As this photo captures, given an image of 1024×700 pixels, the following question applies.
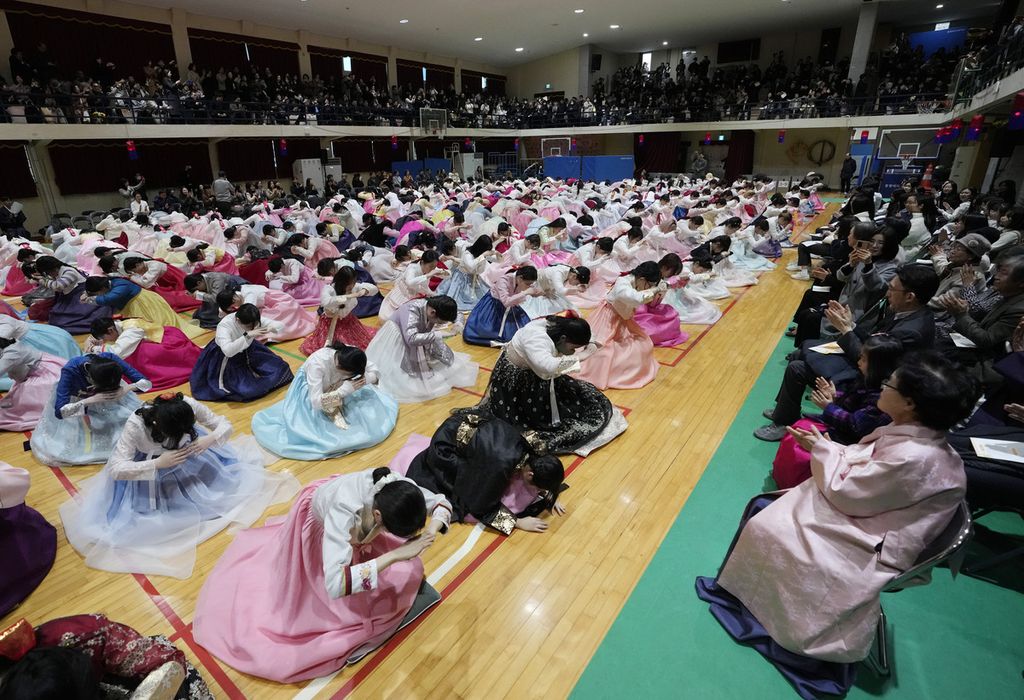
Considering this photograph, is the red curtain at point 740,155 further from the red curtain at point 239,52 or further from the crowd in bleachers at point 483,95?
the red curtain at point 239,52

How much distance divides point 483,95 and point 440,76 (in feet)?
10.3

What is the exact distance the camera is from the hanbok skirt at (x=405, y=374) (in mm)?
5078

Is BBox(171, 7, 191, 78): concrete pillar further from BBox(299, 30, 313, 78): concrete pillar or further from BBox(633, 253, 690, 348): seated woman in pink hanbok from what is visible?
BBox(633, 253, 690, 348): seated woman in pink hanbok

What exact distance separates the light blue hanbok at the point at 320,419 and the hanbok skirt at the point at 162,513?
565 millimetres

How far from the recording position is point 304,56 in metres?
20.1

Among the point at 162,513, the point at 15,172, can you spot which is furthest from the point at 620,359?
the point at 15,172

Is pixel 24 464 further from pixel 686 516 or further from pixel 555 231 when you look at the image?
pixel 555 231

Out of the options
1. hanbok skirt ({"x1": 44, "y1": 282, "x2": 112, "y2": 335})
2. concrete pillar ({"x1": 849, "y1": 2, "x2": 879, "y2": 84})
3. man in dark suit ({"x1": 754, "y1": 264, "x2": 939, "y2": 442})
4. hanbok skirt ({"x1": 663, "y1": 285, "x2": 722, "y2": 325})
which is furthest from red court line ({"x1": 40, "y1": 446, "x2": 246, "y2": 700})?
concrete pillar ({"x1": 849, "y1": 2, "x2": 879, "y2": 84})

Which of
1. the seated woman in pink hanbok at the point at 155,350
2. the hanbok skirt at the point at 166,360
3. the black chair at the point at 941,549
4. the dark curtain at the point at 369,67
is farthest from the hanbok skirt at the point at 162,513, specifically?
the dark curtain at the point at 369,67

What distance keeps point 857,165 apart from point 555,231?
16.0 meters

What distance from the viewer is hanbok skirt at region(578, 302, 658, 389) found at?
5.28 m

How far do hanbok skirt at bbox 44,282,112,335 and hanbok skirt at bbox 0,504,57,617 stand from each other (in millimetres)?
4377

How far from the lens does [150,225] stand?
33.4 feet

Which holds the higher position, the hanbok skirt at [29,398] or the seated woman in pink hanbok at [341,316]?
the seated woman in pink hanbok at [341,316]
